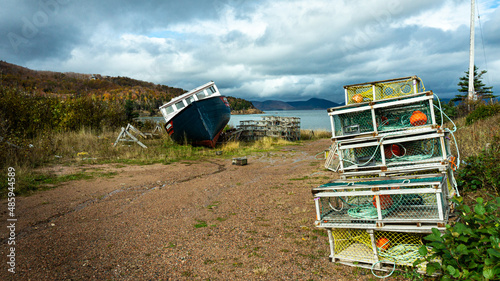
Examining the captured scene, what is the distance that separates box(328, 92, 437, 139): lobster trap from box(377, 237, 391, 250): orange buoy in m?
1.91

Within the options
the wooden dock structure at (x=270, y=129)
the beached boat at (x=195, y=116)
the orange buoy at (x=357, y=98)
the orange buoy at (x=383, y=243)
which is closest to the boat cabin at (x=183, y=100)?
the beached boat at (x=195, y=116)

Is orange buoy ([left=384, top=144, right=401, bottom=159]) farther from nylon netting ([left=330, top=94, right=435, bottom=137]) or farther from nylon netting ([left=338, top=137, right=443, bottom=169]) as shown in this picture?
nylon netting ([left=330, top=94, right=435, bottom=137])

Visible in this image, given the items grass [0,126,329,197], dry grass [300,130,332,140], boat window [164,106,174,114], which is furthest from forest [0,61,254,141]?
dry grass [300,130,332,140]

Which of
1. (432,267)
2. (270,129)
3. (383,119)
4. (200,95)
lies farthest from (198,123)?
(432,267)

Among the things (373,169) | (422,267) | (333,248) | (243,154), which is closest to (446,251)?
(422,267)

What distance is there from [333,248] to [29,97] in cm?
2143

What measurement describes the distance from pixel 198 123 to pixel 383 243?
51.3 feet

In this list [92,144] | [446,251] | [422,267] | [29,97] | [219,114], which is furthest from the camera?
[219,114]

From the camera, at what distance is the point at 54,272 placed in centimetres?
388

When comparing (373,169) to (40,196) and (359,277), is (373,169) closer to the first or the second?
(359,277)

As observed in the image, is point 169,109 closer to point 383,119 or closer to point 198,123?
point 198,123

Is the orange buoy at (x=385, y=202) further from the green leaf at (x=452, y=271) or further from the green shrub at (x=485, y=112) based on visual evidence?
the green shrub at (x=485, y=112)

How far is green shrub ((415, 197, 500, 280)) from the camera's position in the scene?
2502mm

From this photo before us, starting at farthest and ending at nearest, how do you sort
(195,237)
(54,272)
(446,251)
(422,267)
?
(195,237) < (54,272) < (422,267) < (446,251)
